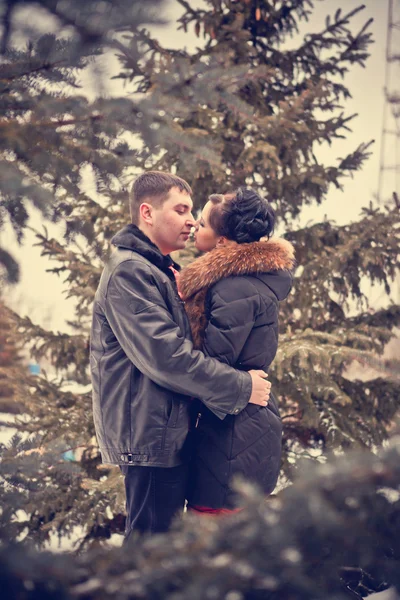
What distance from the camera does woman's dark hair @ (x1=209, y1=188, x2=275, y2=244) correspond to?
2.32 metres

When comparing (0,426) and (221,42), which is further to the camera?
(221,42)

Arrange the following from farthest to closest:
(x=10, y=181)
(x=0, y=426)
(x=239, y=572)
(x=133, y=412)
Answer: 1. (x=133, y=412)
2. (x=0, y=426)
3. (x=10, y=181)
4. (x=239, y=572)

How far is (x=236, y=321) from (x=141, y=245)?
47cm

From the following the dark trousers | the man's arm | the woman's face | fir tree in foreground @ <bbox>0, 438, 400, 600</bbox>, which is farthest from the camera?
the woman's face

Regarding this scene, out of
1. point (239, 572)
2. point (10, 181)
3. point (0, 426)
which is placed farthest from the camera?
point (0, 426)

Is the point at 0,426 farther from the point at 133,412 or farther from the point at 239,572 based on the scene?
the point at 239,572

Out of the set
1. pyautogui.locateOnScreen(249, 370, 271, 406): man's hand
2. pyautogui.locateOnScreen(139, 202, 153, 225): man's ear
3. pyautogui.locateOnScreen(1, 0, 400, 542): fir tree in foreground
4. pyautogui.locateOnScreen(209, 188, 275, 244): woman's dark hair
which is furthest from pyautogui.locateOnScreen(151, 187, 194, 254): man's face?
pyautogui.locateOnScreen(1, 0, 400, 542): fir tree in foreground

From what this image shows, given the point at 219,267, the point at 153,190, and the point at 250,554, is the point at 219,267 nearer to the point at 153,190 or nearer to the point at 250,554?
the point at 153,190

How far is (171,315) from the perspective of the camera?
7.39ft

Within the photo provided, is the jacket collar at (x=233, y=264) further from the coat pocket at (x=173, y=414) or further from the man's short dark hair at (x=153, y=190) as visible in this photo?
the coat pocket at (x=173, y=414)

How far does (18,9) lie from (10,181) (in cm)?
32

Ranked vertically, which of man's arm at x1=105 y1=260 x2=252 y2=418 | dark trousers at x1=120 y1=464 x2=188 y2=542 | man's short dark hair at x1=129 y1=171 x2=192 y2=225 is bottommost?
dark trousers at x1=120 y1=464 x2=188 y2=542

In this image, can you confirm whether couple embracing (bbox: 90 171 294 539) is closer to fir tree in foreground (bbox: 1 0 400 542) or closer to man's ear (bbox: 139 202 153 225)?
man's ear (bbox: 139 202 153 225)

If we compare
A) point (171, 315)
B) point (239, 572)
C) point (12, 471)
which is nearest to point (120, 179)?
point (12, 471)
